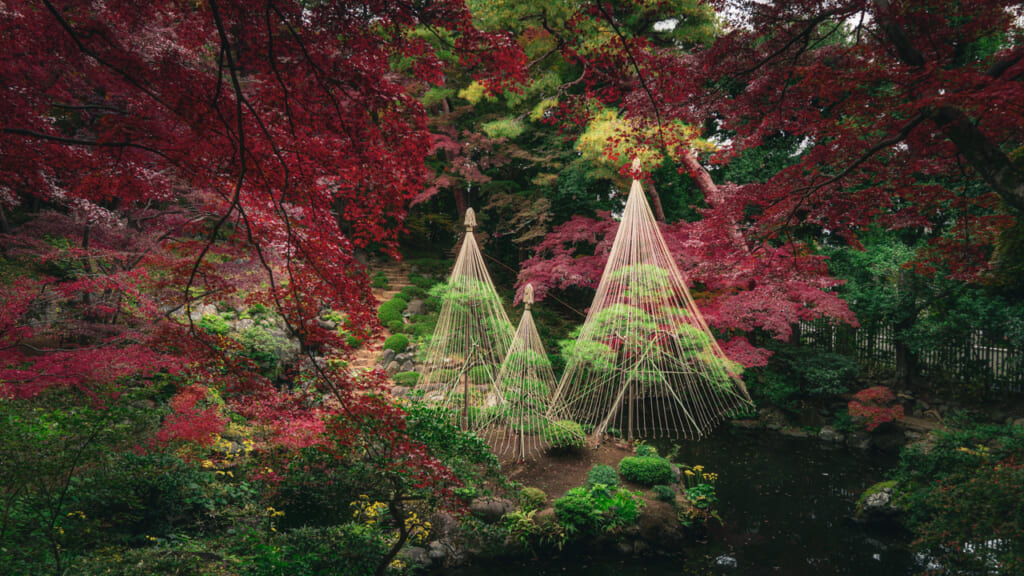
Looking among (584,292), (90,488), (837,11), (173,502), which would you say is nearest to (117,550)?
(90,488)

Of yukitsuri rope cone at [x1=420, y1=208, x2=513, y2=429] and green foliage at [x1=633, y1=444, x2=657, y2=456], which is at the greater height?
Result: yukitsuri rope cone at [x1=420, y1=208, x2=513, y2=429]

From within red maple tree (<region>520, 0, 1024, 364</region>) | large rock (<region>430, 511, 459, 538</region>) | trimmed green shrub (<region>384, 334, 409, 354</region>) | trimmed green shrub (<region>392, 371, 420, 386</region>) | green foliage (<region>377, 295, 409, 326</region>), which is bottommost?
large rock (<region>430, 511, 459, 538</region>)

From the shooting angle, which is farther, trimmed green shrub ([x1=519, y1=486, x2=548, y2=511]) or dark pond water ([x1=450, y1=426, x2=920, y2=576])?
trimmed green shrub ([x1=519, y1=486, x2=548, y2=511])

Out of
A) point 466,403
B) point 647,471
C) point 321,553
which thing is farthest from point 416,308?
point 321,553

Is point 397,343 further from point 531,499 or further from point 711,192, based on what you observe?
point 711,192

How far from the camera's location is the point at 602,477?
169 inches

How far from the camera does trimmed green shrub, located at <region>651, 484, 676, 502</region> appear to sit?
13.9 feet

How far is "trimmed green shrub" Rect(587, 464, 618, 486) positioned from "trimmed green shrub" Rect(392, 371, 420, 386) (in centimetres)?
302

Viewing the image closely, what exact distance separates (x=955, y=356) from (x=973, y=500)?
5738 millimetres

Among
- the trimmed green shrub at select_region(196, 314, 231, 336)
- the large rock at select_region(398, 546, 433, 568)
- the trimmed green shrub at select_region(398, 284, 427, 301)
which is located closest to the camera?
the large rock at select_region(398, 546, 433, 568)

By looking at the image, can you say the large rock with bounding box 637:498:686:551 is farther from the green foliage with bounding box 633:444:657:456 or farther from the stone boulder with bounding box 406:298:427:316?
the stone boulder with bounding box 406:298:427:316

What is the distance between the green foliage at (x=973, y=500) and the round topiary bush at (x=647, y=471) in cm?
181

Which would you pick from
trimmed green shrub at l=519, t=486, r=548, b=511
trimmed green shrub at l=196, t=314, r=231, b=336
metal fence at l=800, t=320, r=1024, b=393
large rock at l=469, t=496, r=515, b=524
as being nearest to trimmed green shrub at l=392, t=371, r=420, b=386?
trimmed green shrub at l=196, t=314, r=231, b=336

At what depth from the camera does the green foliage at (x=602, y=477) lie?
167 inches
